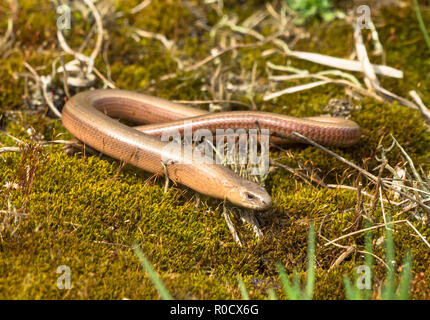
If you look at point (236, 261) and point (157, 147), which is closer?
point (236, 261)

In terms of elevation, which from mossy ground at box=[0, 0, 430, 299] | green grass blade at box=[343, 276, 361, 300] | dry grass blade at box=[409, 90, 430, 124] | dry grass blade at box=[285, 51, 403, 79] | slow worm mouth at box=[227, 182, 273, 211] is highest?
dry grass blade at box=[285, 51, 403, 79]

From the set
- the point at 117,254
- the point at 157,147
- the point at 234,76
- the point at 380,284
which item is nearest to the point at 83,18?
the point at 234,76

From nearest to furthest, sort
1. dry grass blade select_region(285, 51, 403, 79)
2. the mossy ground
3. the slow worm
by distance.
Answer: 1. the mossy ground
2. the slow worm
3. dry grass blade select_region(285, 51, 403, 79)

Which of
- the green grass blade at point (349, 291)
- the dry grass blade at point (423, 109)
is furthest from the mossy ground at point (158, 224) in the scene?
the green grass blade at point (349, 291)

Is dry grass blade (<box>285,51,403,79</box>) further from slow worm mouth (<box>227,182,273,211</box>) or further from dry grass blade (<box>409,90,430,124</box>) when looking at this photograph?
slow worm mouth (<box>227,182,273,211</box>)

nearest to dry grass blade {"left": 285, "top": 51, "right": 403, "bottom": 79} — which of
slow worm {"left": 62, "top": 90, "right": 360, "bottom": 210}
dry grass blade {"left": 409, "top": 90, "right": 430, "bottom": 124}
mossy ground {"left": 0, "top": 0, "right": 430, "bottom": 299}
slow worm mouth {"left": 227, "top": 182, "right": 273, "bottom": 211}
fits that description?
mossy ground {"left": 0, "top": 0, "right": 430, "bottom": 299}

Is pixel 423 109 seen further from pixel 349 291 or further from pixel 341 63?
pixel 349 291

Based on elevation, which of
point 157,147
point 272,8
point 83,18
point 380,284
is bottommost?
point 380,284
